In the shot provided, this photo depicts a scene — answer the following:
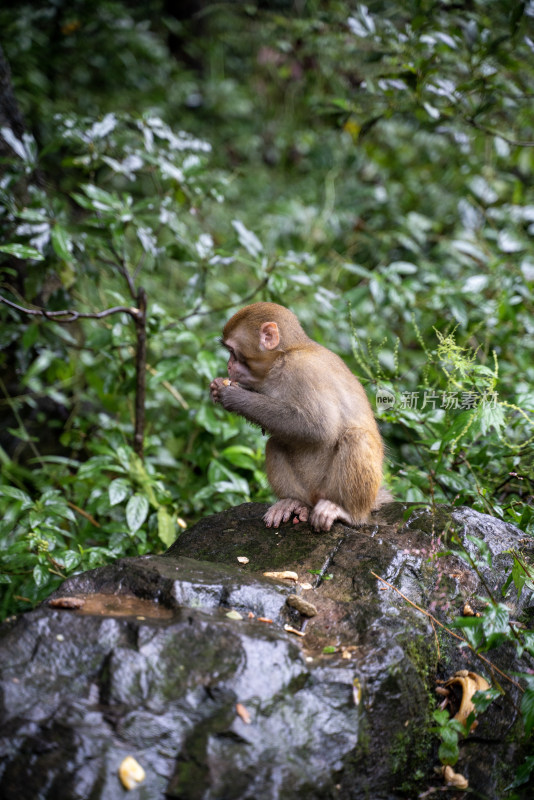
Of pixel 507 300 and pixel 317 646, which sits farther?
pixel 507 300

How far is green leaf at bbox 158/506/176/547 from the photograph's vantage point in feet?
14.0

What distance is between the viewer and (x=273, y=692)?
88.5 inches

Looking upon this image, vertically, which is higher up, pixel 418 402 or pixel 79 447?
pixel 418 402

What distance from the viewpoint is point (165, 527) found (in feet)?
14.1

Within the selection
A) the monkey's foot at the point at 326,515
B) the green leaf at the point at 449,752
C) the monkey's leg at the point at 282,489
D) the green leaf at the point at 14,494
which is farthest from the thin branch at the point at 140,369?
the green leaf at the point at 449,752

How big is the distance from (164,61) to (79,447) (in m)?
7.00

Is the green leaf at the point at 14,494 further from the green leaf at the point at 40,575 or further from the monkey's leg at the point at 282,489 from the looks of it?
the monkey's leg at the point at 282,489

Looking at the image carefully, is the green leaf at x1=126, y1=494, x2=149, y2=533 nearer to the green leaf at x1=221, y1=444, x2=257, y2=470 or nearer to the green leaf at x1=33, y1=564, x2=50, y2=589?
the green leaf at x1=33, y1=564, x2=50, y2=589

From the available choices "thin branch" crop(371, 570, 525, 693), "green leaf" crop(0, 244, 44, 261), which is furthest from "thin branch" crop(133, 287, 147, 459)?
"thin branch" crop(371, 570, 525, 693)

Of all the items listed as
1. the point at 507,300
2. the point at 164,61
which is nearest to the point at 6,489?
the point at 507,300

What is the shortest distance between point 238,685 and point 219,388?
6.22 feet

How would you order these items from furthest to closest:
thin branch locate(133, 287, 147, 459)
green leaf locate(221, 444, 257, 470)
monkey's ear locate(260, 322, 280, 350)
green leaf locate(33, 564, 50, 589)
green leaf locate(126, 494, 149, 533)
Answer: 1. green leaf locate(221, 444, 257, 470)
2. thin branch locate(133, 287, 147, 459)
3. green leaf locate(126, 494, 149, 533)
4. monkey's ear locate(260, 322, 280, 350)
5. green leaf locate(33, 564, 50, 589)

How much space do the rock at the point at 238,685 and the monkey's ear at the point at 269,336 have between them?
1.38 meters

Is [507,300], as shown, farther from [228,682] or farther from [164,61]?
[164,61]
